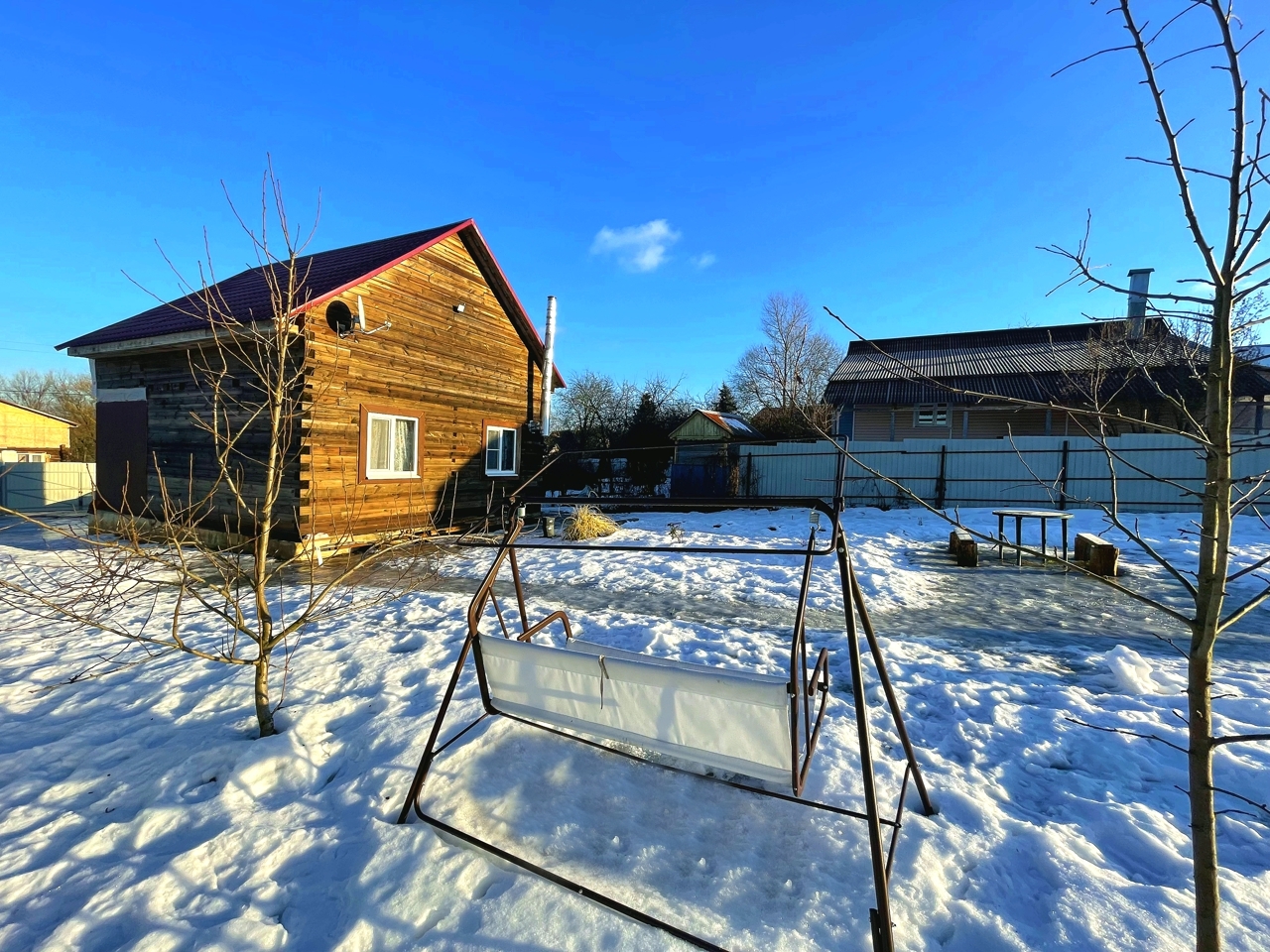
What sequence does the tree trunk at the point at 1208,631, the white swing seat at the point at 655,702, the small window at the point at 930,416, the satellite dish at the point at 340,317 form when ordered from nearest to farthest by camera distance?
the tree trunk at the point at 1208,631 < the white swing seat at the point at 655,702 < the satellite dish at the point at 340,317 < the small window at the point at 930,416

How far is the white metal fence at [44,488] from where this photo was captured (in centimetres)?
1698

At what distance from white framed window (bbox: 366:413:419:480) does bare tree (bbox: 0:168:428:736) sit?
4.33 feet

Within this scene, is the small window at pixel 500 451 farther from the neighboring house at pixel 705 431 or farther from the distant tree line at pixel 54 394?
the distant tree line at pixel 54 394

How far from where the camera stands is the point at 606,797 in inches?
106

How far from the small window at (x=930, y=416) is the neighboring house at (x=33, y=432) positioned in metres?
36.1

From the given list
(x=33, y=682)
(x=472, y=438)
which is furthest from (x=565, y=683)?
(x=472, y=438)

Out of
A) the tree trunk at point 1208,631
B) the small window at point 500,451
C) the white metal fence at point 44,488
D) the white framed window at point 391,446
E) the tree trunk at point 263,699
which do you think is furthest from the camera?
the white metal fence at point 44,488

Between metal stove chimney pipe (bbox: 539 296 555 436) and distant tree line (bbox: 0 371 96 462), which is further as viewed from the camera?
distant tree line (bbox: 0 371 96 462)

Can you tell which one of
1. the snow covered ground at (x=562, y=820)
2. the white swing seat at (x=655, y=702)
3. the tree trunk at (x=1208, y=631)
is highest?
the tree trunk at (x=1208, y=631)

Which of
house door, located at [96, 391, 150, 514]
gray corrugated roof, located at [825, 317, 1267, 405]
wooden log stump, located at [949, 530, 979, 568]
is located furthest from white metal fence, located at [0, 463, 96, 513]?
gray corrugated roof, located at [825, 317, 1267, 405]

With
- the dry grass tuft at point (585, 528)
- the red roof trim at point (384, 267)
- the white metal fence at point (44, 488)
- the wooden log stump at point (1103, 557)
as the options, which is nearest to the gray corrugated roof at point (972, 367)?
the wooden log stump at point (1103, 557)

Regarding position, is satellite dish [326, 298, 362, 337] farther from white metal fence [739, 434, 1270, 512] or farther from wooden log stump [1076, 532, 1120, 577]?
wooden log stump [1076, 532, 1120, 577]

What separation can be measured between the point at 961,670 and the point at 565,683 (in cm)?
315

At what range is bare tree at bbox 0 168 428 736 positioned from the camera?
Answer: 2848 millimetres
